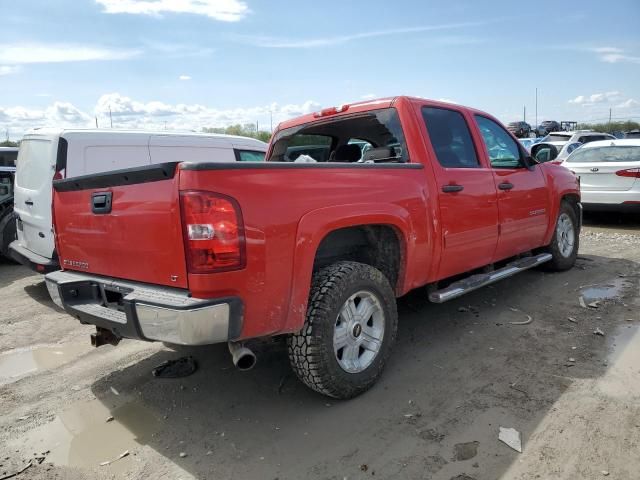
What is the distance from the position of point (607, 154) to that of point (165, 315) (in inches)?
374

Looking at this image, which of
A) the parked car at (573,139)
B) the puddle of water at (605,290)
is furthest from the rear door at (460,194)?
the parked car at (573,139)

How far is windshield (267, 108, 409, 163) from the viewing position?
4098mm

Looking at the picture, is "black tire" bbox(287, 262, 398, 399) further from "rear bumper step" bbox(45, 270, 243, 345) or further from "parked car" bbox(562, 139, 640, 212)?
"parked car" bbox(562, 139, 640, 212)

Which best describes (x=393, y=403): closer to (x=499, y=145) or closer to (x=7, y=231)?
(x=499, y=145)

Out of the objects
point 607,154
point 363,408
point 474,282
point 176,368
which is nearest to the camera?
point 363,408

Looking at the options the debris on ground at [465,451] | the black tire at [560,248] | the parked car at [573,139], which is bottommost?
the debris on ground at [465,451]

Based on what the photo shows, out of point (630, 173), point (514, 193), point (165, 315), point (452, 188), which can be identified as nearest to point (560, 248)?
point (514, 193)

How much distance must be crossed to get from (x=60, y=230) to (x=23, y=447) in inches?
54.5

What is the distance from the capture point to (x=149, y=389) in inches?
137

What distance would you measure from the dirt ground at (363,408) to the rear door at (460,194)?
709 mm

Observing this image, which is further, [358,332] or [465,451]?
[358,332]

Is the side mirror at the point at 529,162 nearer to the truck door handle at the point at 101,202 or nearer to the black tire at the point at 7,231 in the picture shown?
the truck door handle at the point at 101,202

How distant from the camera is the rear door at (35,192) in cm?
561

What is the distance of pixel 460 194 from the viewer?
13.0 ft
